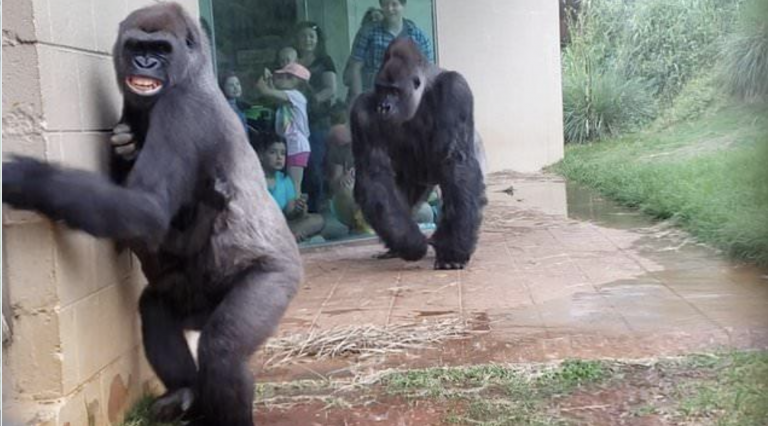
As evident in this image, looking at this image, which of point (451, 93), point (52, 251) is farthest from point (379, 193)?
point (52, 251)

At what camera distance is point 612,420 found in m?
3.08

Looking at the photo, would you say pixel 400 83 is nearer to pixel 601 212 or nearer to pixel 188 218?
pixel 188 218

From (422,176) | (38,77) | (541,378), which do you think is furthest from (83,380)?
(422,176)

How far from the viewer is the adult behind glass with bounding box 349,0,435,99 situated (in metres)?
7.18

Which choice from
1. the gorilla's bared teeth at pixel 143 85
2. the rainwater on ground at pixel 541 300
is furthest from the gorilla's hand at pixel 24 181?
the rainwater on ground at pixel 541 300

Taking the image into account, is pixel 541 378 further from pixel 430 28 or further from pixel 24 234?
pixel 430 28

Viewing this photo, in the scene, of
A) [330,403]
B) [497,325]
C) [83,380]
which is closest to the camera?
[83,380]

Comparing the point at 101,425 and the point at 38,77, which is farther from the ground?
the point at 38,77

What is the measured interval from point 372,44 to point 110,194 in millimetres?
→ 4850

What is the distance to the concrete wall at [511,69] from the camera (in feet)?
41.2

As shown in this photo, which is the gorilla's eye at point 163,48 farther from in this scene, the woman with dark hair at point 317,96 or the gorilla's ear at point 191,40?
the woman with dark hair at point 317,96

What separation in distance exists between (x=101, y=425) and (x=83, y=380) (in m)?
0.22

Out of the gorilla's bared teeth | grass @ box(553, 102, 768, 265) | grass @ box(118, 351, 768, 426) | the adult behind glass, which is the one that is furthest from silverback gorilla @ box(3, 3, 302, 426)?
the adult behind glass

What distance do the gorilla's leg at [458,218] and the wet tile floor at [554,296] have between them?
0.14m
